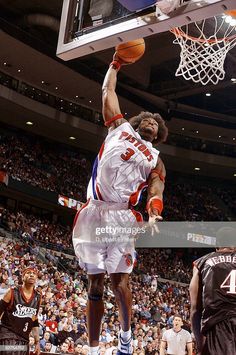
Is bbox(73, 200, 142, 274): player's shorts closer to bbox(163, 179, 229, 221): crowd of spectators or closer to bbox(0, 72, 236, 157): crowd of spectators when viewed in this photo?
bbox(0, 72, 236, 157): crowd of spectators

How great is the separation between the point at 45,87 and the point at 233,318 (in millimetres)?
18206

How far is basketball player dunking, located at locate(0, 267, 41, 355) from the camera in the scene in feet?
20.6

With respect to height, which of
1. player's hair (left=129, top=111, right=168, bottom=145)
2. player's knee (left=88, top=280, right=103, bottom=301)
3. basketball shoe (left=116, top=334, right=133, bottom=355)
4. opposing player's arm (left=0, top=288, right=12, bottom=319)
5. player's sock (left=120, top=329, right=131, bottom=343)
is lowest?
basketball shoe (left=116, top=334, right=133, bottom=355)

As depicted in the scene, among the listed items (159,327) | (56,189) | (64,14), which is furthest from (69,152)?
(64,14)

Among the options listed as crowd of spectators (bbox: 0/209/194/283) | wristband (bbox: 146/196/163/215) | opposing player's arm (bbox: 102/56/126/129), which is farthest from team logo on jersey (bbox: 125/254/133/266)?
crowd of spectators (bbox: 0/209/194/283)

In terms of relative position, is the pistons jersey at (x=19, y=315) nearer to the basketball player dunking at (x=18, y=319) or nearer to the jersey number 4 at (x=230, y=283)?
the basketball player dunking at (x=18, y=319)

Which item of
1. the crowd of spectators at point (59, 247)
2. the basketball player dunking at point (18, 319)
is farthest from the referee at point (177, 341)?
the crowd of spectators at point (59, 247)

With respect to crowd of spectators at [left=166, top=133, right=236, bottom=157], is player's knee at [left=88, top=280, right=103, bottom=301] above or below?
below

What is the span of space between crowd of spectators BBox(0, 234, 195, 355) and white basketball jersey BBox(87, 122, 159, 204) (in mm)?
4058

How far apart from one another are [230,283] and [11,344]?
11.7 ft

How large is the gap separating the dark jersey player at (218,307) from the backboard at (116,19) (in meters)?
1.60

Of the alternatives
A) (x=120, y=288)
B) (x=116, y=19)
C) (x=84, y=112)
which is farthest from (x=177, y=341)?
(x=84, y=112)

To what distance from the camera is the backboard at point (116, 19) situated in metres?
3.80

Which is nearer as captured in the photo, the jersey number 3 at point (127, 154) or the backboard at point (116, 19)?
the backboard at point (116, 19)
